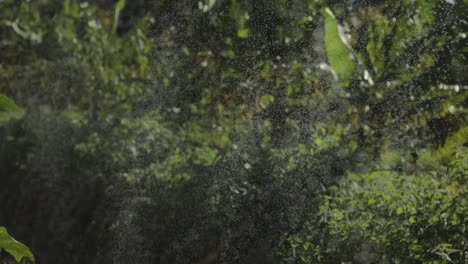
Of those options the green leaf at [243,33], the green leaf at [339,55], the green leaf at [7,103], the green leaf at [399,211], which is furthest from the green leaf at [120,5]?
the green leaf at [7,103]

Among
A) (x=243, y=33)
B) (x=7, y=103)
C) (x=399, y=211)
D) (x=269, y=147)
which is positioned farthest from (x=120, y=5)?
(x=7, y=103)

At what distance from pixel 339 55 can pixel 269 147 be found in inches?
21.9

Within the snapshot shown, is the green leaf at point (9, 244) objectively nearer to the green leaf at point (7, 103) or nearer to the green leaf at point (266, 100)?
the green leaf at point (7, 103)

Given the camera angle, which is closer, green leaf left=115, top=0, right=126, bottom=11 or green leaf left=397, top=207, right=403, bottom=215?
green leaf left=397, top=207, right=403, bottom=215

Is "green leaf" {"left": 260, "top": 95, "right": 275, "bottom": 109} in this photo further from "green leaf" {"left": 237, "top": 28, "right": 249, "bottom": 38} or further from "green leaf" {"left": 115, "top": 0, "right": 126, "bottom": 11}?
"green leaf" {"left": 115, "top": 0, "right": 126, "bottom": 11}

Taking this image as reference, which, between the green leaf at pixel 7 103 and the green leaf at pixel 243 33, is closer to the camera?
the green leaf at pixel 7 103

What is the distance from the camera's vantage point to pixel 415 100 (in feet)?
11.1

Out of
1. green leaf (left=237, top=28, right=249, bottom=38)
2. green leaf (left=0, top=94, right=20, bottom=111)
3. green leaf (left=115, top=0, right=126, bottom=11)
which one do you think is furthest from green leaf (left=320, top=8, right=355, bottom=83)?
green leaf (left=115, top=0, right=126, bottom=11)

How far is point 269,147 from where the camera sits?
3580 millimetres

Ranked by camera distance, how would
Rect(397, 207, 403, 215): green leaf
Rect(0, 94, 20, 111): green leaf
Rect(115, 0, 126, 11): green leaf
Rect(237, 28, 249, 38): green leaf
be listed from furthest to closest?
Rect(115, 0, 126, 11): green leaf
Rect(237, 28, 249, 38): green leaf
Rect(397, 207, 403, 215): green leaf
Rect(0, 94, 20, 111): green leaf

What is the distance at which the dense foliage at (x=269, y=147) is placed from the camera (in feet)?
10.0

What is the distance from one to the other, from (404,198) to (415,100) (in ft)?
2.05

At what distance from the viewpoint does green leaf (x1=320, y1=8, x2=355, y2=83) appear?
11.5 feet

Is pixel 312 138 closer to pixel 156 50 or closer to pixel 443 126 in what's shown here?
pixel 443 126
